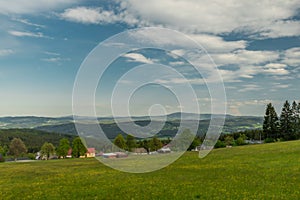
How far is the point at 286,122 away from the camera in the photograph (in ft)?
321

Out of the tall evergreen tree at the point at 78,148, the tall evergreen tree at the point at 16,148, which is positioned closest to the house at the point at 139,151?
the tall evergreen tree at the point at 78,148

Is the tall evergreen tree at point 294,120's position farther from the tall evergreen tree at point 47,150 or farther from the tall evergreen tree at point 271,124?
the tall evergreen tree at point 47,150

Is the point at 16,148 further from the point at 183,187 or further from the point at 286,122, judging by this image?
the point at 183,187

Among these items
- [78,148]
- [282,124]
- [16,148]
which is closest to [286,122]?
[282,124]

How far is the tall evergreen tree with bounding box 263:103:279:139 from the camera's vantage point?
321ft

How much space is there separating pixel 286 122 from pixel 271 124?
15.7 feet

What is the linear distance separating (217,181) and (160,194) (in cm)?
498

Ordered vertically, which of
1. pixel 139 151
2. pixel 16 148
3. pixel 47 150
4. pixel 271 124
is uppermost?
pixel 271 124

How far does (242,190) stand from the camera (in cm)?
1669

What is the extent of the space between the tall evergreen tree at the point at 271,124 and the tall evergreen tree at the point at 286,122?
1.80 m

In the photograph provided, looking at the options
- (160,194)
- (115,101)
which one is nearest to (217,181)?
(160,194)

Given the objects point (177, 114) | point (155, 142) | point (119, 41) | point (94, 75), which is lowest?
point (155, 142)

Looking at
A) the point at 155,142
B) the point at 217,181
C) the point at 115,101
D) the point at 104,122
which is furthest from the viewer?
the point at 155,142

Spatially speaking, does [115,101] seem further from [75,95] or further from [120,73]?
[75,95]
